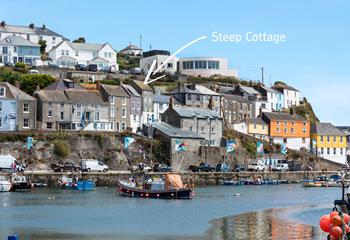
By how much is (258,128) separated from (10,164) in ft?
157

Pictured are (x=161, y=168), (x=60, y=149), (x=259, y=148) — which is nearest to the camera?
(x=60, y=149)

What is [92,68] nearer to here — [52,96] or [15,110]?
[52,96]

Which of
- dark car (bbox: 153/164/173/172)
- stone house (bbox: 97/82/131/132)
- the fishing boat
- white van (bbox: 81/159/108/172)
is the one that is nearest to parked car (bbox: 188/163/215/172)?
dark car (bbox: 153/164/173/172)

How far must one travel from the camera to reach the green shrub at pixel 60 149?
89312mm

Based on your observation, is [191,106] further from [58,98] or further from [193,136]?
[58,98]

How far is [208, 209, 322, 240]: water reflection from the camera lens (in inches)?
1570

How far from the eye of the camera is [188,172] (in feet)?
317

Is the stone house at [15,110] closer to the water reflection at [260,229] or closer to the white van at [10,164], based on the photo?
the white van at [10,164]

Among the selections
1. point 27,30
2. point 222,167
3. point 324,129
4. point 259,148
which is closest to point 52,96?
point 222,167

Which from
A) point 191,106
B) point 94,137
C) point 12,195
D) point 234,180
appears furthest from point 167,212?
point 191,106

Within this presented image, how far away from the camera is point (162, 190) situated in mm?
67562

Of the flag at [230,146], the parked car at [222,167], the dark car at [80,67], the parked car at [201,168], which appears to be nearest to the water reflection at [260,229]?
the parked car at [201,168]

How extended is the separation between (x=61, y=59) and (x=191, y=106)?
2766cm

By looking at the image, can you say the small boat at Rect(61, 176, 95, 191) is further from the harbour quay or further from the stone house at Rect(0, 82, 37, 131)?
the stone house at Rect(0, 82, 37, 131)
